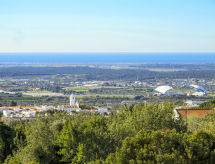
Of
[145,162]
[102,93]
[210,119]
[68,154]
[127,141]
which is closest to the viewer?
[145,162]

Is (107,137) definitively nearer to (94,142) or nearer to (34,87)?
(94,142)

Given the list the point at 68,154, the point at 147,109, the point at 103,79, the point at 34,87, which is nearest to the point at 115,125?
the point at 147,109

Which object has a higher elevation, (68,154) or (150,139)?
(150,139)

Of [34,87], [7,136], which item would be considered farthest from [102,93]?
[7,136]

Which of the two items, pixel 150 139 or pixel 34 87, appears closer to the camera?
pixel 150 139

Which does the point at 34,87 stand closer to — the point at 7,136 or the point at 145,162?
the point at 7,136

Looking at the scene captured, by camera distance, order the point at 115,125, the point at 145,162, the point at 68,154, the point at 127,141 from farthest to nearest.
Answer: the point at 115,125 < the point at 68,154 < the point at 127,141 < the point at 145,162
